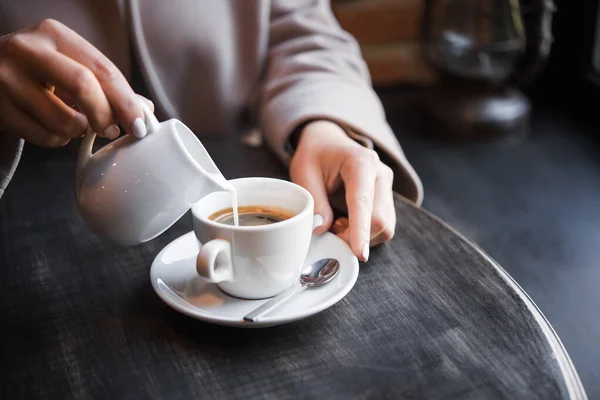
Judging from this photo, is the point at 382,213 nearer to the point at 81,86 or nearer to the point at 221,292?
the point at 221,292

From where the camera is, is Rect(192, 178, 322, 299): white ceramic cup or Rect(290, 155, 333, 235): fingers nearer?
Rect(192, 178, 322, 299): white ceramic cup

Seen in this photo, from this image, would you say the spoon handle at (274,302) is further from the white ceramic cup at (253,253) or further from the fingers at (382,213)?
the fingers at (382,213)

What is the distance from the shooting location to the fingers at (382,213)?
72 centimetres

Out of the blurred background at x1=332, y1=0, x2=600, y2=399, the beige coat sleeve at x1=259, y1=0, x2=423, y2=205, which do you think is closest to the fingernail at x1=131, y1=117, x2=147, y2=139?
the beige coat sleeve at x1=259, y1=0, x2=423, y2=205

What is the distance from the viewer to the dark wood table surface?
1.74ft

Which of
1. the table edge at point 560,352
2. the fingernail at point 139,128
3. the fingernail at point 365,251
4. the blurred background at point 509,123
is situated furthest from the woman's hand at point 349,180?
the blurred background at point 509,123

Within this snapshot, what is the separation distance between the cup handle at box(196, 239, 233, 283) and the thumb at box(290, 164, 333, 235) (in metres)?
0.15

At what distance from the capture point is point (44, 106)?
64 cm

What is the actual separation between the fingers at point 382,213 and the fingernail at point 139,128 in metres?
A: 0.26

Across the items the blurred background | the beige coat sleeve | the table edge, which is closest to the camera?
the table edge

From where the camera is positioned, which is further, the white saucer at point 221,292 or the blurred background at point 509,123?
the blurred background at point 509,123

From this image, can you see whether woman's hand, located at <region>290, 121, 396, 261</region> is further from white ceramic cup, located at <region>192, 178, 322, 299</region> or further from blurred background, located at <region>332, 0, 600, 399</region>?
blurred background, located at <region>332, 0, 600, 399</region>

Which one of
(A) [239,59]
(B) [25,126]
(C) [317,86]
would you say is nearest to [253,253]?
(B) [25,126]

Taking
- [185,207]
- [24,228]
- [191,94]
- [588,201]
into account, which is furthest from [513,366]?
[588,201]
